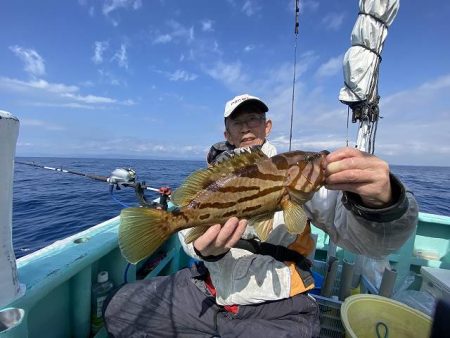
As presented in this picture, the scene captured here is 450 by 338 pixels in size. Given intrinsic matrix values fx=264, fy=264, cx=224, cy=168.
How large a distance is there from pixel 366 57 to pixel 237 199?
4236 mm

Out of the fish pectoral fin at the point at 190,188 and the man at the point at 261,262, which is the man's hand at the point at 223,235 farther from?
the fish pectoral fin at the point at 190,188

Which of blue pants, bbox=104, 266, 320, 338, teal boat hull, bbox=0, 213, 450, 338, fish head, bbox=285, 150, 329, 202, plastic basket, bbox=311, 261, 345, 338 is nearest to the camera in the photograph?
fish head, bbox=285, 150, 329, 202

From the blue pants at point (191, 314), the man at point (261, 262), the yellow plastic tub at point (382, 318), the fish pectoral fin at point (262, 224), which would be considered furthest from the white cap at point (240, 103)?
the yellow plastic tub at point (382, 318)

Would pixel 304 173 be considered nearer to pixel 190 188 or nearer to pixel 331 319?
pixel 190 188

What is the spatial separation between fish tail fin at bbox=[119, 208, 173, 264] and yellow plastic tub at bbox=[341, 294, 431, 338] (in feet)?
7.54

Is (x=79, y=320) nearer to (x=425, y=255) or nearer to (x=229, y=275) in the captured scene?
(x=229, y=275)

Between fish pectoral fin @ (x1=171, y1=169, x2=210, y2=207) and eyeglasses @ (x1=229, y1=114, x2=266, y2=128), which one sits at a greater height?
eyeglasses @ (x1=229, y1=114, x2=266, y2=128)

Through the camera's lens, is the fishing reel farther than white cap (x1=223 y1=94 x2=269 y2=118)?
Yes

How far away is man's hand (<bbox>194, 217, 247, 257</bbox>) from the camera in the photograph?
214 cm

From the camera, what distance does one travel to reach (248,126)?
143 inches

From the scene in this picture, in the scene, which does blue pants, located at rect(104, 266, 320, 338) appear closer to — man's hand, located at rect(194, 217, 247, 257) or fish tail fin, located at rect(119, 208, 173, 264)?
man's hand, located at rect(194, 217, 247, 257)

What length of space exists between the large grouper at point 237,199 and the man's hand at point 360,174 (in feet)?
0.47

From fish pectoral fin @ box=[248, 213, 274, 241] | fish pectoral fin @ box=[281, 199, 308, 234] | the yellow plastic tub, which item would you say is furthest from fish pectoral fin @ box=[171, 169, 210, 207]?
the yellow plastic tub

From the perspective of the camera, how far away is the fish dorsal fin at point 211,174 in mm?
2200
